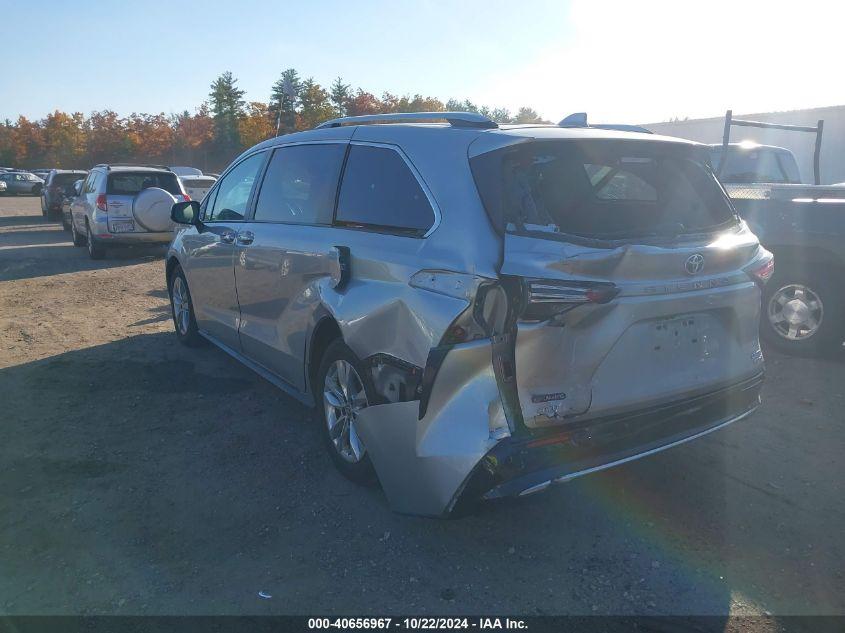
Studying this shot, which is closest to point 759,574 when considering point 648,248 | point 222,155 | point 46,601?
point 648,248

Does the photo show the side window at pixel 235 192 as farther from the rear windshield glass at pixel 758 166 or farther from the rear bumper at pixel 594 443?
the rear windshield glass at pixel 758 166

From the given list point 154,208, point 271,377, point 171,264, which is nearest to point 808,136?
point 154,208

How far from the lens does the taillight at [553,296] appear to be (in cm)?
278

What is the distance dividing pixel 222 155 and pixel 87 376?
50148 millimetres

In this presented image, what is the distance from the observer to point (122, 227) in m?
13.1

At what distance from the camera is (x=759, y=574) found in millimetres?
3062

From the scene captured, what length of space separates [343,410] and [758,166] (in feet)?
28.6

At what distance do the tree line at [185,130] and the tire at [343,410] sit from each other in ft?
123

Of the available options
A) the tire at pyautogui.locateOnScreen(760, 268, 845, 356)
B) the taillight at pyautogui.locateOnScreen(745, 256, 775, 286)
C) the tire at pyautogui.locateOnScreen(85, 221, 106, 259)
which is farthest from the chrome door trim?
the tire at pyautogui.locateOnScreen(85, 221, 106, 259)

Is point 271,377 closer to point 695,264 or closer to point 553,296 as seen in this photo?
point 553,296

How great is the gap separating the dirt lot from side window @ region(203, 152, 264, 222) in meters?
1.47

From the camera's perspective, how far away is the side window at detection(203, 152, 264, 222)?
530cm

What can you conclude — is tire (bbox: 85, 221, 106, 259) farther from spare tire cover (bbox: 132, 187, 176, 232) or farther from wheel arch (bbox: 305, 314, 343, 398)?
wheel arch (bbox: 305, 314, 343, 398)

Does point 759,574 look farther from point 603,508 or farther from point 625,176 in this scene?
point 625,176
